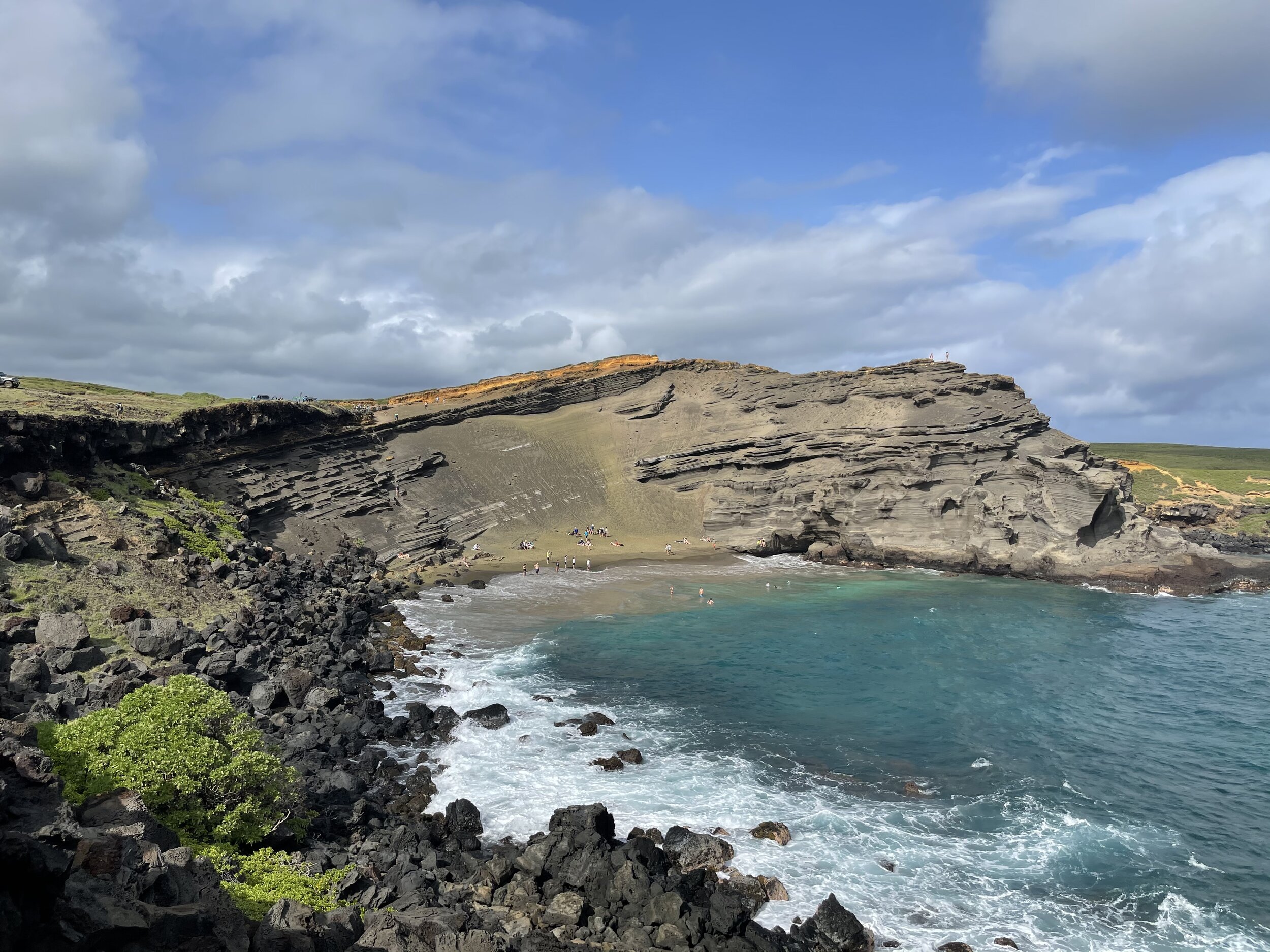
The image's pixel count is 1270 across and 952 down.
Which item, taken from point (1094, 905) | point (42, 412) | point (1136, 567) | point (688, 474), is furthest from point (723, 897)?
point (688, 474)

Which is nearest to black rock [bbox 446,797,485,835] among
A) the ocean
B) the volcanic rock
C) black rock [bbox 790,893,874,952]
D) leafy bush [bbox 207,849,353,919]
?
the ocean

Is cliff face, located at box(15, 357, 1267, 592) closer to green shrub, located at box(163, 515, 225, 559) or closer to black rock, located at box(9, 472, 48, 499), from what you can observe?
green shrub, located at box(163, 515, 225, 559)

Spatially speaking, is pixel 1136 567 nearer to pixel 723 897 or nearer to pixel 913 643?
pixel 913 643

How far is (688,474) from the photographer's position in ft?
240

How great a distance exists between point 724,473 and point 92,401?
52293 millimetres

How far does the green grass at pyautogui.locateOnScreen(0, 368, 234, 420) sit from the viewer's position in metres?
38.7

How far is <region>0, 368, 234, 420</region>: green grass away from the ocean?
22200mm

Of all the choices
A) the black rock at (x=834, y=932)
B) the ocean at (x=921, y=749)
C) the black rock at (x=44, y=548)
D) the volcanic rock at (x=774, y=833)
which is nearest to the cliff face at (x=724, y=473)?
the ocean at (x=921, y=749)

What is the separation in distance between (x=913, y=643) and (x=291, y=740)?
2965 cm

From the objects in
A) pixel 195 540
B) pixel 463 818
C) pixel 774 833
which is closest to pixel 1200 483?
pixel 774 833

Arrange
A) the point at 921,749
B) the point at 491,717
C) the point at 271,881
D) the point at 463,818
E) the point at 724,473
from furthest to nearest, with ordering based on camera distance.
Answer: the point at 724,473
the point at 491,717
the point at 921,749
the point at 463,818
the point at 271,881

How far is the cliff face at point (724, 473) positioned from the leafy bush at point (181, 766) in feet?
114

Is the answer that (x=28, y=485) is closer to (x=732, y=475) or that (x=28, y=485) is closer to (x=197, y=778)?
(x=197, y=778)

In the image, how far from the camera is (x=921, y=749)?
2372 centimetres
